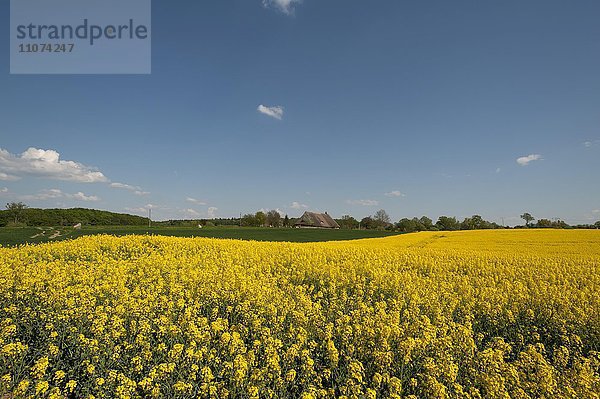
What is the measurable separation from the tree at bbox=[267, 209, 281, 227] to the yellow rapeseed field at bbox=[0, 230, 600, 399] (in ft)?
261

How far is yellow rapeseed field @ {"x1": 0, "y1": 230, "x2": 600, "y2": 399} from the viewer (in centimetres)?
394

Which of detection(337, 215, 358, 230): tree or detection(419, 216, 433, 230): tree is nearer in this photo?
detection(419, 216, 433, 230): tree

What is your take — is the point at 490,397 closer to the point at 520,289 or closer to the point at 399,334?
the point at 399,334

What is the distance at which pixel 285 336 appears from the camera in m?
5.31

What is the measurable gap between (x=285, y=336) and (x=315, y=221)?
81509 millimetres

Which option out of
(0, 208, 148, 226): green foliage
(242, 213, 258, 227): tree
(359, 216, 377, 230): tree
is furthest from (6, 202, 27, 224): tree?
(359, 216, 377, 230): tree

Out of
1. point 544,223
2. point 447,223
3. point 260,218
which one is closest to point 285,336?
point 544,223

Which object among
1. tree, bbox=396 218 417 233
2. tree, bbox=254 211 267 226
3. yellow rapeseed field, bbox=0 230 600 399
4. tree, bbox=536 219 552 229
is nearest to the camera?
yellow rapeseed field, bbox=0 230 600 399

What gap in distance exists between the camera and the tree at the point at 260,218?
274 feet

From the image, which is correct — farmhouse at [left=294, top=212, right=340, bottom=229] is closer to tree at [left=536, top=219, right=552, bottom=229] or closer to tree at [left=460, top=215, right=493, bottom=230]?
tree at [left=460, top=215, right=493, bottom=230]

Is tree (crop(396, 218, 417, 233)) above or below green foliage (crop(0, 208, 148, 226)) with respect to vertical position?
below

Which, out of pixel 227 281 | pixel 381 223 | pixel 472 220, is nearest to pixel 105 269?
pixel 227 281

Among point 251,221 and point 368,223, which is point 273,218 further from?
point 368,223

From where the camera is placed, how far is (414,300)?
727cm
